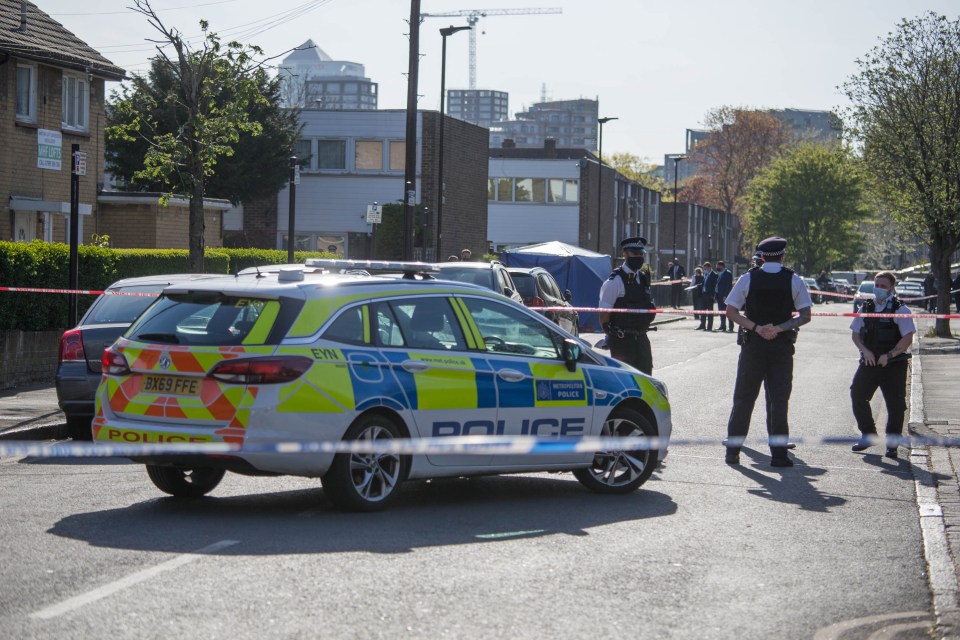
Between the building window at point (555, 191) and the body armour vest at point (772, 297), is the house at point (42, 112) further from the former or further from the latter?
the building window at point (555, 191)

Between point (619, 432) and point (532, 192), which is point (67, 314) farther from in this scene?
point (532, 192)

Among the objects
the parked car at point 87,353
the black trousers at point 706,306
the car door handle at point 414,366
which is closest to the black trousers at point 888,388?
the car door handle at point 414,366

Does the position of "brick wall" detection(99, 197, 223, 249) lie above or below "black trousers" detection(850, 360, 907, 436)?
above

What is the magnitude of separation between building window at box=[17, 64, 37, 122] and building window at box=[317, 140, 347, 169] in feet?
84.2

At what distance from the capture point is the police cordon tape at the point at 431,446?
26.3 feet

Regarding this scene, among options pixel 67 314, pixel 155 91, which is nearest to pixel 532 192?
pixel 155 91

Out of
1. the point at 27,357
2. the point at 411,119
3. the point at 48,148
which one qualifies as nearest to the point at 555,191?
the point at 48,148

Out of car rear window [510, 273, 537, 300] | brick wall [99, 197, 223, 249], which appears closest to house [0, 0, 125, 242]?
brick wall [99, 197, 223, 249]

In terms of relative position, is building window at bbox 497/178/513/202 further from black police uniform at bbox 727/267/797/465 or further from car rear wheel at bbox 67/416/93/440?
black police uniform at bbox 727/267/797/465

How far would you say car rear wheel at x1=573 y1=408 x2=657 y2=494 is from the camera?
995cm

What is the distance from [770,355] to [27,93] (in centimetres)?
2220

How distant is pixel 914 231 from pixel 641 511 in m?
27.1

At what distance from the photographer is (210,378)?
8.30 m

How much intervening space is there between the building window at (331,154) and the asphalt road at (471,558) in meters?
44.3
